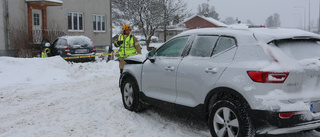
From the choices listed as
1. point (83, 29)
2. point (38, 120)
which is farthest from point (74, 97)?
point (83, 29)

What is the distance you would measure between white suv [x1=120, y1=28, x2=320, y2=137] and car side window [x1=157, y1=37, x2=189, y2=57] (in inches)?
1.7

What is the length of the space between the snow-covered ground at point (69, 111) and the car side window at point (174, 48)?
1.22 meters

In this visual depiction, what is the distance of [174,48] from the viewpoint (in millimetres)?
5340

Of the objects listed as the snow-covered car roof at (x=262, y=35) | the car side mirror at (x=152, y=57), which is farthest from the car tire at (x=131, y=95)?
the snow-covered car roof at (x=262, y=35)

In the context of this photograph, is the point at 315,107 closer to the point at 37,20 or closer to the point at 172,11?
the point at 37,20

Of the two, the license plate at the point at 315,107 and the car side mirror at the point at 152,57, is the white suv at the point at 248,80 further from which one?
the car side mirror at the point at 152,57

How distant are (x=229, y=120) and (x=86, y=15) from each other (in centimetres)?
2119

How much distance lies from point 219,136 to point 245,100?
697 mm

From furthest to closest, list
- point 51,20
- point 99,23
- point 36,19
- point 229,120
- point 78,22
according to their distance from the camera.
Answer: point 99,23 → point 78,22 → point 51,20 → point 36,19 → point 229,120

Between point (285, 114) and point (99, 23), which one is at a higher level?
point (99, 23)

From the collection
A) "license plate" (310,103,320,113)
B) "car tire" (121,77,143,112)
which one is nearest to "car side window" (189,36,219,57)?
"license plate" (310,103,320,113)

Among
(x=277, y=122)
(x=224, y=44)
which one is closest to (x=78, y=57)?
(x=224, y=44)

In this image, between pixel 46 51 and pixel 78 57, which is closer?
pixel 78 57

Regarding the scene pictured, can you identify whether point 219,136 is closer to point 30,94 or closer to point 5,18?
point 30,94
